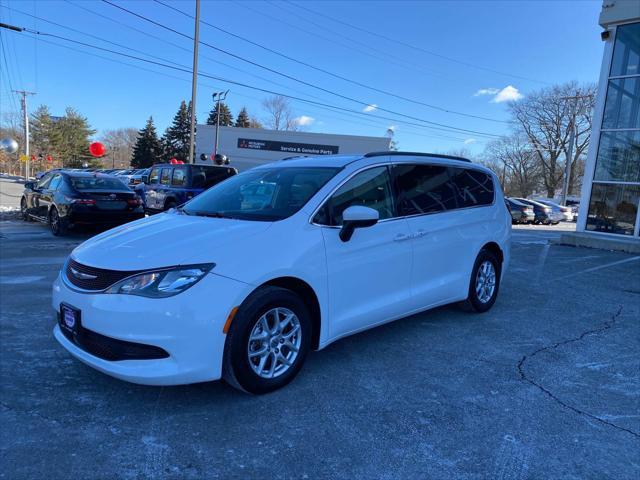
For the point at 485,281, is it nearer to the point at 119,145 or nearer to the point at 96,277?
the point at 96,277

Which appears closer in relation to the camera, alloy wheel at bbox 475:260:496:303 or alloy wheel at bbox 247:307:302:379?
alloy wheel at bbox 247:307:302:379

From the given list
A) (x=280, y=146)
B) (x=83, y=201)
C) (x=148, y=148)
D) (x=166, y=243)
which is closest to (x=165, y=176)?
(x=83, y=201)

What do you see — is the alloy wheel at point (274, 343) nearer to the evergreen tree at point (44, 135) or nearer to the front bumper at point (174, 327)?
the front bumper at point (174, 327)

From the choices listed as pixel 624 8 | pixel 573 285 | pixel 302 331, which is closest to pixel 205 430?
pixel 302 331

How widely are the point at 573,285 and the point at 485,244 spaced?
3.16m

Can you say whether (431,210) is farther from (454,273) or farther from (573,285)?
(573,285)

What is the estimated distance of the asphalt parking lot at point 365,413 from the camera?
95.4 inches

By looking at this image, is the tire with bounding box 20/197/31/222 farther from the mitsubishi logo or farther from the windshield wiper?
the mitsubishi logo

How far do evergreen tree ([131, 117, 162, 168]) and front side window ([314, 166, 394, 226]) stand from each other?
63906 mm

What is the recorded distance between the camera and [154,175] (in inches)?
531

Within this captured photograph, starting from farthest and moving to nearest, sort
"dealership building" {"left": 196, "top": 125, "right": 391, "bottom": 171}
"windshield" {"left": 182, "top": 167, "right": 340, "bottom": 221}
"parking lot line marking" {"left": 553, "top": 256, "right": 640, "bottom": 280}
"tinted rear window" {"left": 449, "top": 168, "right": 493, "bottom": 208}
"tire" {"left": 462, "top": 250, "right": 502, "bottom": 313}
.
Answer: "dealership building" {"left": 196, "top": 125, "right": 391, "bottom": 171} → "parking lot line marking" {"left": 553, "top": 256, "right": 640, "bottom": 280} → "tire" {"left": 462, "top": 250, "right": 502, "bottom": 313} → "tinted rear window" {"left": 449, "top": 168, "right": 493, "bottom": 208} → "windshield" {"left": 182, "top": 167, "right": 340, "bottom": 221}

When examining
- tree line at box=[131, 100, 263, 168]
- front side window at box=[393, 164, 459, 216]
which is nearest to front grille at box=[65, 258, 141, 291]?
front side window at box=[393, 164, 459, 216]

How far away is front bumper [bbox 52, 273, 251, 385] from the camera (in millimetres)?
2670

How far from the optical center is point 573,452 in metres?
2.62
